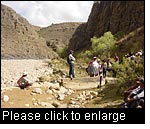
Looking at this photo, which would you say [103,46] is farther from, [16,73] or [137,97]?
[137,97]

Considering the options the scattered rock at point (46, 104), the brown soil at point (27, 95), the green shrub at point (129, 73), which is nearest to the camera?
the brown soil at point (27, 95)

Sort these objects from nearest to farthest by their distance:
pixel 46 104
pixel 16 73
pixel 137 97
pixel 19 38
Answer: pixel 137 97 → pixel 46 104 → pixel 16 73 → pixel 19 38

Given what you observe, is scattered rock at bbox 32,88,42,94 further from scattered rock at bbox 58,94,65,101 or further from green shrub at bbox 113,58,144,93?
green shrub at bbox 113,58,144,93

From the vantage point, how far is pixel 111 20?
7400 centimetres

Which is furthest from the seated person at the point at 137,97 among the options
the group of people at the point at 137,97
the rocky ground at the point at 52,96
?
the rocky ground at the point at 52,96

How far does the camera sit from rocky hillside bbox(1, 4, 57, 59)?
5394 inches

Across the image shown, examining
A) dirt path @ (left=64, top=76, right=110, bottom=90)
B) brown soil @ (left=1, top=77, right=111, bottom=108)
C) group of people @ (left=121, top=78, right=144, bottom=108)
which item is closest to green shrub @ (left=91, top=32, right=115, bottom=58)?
dirt path @ (left=64, top=76, right=110, bottom=90)

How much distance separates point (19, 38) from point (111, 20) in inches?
3085

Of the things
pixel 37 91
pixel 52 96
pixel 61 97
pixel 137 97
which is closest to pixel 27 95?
pixel 37 91

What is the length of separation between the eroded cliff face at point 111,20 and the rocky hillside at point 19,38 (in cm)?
4398

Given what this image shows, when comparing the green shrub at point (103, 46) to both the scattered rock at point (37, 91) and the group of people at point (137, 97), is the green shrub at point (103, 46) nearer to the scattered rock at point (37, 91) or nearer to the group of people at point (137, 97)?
the scattered rock at point (37, 91)

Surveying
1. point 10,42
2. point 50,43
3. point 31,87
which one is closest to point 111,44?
point 31,87

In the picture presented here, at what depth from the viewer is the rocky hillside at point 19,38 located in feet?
449

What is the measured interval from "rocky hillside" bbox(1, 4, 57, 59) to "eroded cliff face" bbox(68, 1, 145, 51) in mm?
43985
